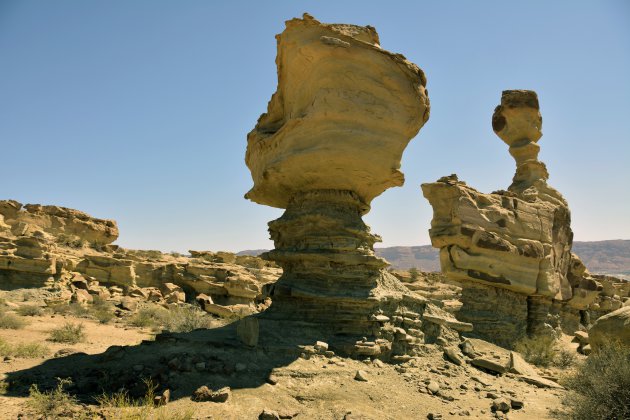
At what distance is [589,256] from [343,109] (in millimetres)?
128206

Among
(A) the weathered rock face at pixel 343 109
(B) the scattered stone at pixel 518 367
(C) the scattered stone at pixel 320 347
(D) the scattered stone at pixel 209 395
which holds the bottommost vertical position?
(B) the scattered stone at pixel 518 367

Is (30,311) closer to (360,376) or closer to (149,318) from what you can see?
(149,318)

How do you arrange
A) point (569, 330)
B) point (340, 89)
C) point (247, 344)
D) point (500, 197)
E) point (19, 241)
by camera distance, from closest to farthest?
1. point (247, 344)
2. point (340, 89)
3. point (500, 197)
4. point (19, 241)
5. point (569, 330)

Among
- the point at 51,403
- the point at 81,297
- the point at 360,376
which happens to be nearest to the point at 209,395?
the point at 51,403

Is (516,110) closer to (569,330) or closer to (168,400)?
(569,330)

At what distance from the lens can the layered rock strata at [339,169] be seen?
6223 millimetres

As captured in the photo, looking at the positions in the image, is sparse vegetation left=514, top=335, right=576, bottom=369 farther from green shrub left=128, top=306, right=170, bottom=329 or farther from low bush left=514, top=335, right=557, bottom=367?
green shrub left=128, top=306, right=170, bottom=329

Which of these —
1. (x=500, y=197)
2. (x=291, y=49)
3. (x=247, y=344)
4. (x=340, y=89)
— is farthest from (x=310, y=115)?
(x=500, y=197)

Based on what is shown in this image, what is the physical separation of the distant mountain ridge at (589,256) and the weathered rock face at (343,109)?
3612 inches

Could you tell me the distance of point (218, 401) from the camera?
4246mm

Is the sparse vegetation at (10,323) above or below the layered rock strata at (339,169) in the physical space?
below

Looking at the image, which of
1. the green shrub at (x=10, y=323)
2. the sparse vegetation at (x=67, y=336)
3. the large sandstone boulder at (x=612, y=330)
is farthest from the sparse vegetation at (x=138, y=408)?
the large sandstone boulder at (x=612, y=330)

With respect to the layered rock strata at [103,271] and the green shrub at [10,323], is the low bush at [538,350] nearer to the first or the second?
the layered rock strata at [103,271]

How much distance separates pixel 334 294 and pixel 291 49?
12.5 ft
